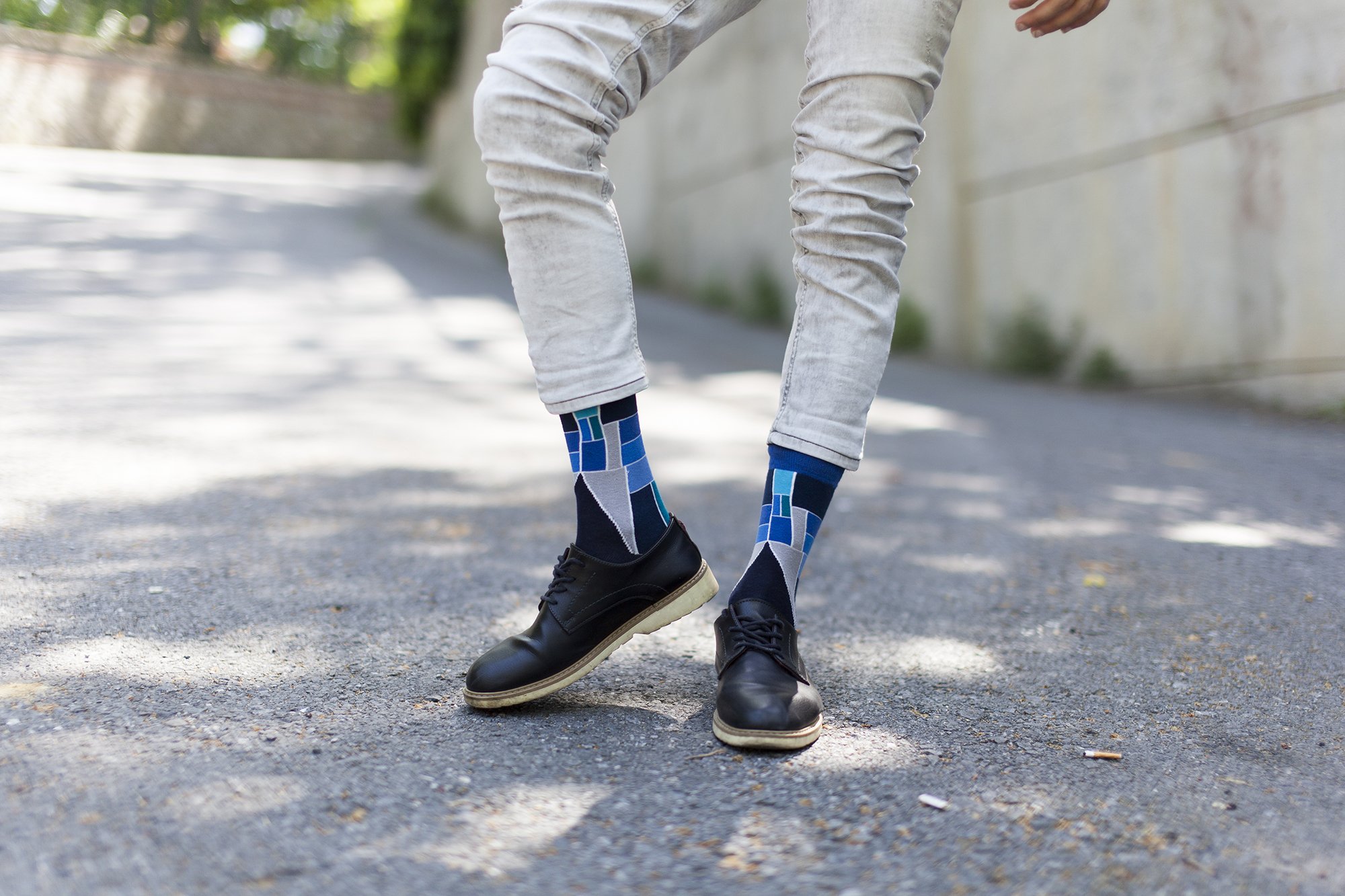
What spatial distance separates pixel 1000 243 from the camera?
228 inches

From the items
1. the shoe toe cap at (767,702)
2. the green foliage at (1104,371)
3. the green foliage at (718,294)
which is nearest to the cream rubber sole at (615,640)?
the shoe toe cap at (767,702)

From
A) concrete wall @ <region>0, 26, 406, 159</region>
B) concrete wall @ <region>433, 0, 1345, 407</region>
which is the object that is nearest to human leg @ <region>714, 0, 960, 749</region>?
concrete wall @ <region>433, 0, 1345, 407</region>

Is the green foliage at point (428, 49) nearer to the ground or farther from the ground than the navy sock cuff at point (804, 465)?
farther from the ground

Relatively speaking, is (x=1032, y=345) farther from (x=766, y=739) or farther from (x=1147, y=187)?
(x=766, y=739)

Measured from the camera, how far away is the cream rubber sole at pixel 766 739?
4.35 ft

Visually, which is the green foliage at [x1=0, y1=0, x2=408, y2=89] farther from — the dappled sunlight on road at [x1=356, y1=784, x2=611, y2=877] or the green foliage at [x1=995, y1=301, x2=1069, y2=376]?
the dappled sunlight on road at [x1=356, y1=784, x2=611, y2=877]

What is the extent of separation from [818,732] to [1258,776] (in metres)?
0.52

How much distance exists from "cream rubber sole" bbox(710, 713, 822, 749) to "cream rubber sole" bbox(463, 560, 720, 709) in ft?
0.73

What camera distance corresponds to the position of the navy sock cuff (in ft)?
4.89

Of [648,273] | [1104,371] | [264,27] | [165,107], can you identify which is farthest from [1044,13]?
[264,27]

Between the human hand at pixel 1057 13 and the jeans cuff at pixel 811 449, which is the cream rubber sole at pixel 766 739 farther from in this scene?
the human hand at pixel 1057 13

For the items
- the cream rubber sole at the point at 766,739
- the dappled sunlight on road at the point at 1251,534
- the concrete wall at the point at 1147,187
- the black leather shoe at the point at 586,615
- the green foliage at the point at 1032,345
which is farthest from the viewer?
the green foliage at the point at 1032,345

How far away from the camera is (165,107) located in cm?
2009

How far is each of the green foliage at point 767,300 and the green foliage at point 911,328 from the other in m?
1.16
